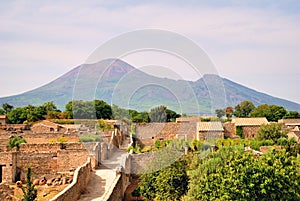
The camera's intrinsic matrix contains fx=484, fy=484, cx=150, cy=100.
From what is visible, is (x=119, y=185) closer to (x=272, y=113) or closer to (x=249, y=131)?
(x=249, y=131)

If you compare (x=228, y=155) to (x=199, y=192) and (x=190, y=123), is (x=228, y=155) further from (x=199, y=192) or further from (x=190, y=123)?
(x=190, y=123)

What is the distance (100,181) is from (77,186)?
323cm

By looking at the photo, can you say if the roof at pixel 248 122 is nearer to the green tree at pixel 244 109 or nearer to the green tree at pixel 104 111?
the green tree at pixel 104 111

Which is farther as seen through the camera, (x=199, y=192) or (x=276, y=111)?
(x=276, y=111)

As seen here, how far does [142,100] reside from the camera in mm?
30031

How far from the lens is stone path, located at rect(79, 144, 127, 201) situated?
56.2 ft

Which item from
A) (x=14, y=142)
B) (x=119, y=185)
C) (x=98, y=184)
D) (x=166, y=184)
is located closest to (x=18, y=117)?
(x=14, y=142)

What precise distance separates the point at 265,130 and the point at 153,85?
733 inches

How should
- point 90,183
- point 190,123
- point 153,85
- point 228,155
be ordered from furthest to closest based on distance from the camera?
point 190,123
point 153,85
point 228,155
point 90,183

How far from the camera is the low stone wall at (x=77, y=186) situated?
47.3ft

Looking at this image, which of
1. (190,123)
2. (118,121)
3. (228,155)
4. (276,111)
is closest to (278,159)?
(228,155)

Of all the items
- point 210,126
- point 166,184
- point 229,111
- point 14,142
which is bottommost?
point 166,184

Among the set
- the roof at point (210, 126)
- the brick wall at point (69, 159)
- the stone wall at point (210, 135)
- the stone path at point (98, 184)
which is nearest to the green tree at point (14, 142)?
the brick wall at point (69, 159)

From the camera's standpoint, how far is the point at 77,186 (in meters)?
16.6
